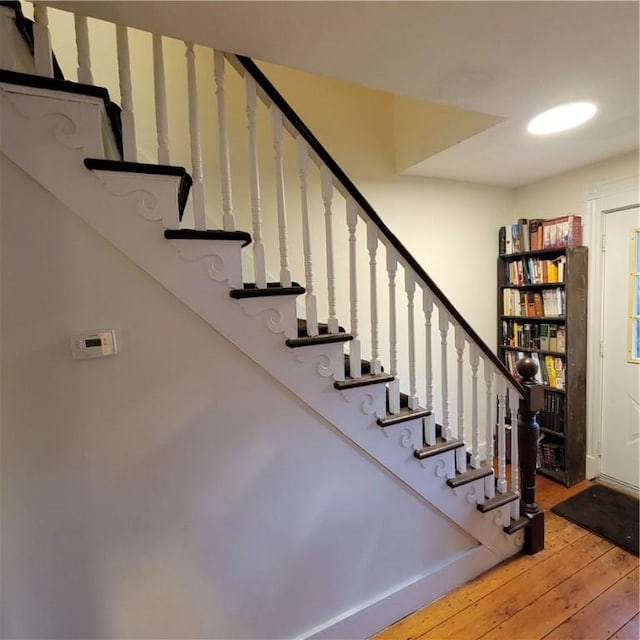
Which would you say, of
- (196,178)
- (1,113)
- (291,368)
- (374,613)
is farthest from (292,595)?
(1,113)

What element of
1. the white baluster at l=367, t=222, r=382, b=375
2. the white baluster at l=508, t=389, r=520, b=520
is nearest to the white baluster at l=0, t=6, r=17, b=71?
the white baluster at l=367, t=222, r=382, b=375

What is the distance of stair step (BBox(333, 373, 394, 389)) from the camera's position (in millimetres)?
1329

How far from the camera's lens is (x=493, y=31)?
3.62 feet

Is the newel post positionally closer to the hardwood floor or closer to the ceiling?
the hardwood floor

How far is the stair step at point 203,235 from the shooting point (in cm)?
106

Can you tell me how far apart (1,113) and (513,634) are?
2.57 metres

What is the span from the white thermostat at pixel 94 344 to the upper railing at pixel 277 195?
0.41 m

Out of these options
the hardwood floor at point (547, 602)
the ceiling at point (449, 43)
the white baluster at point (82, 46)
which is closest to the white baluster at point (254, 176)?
the ceiling at point (449, 43)

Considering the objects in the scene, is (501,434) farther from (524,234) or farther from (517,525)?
(524,234)

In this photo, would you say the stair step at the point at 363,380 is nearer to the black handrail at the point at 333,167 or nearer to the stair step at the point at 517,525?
the black handrail at the point at 333,167

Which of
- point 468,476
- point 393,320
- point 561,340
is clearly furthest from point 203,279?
point 561,340

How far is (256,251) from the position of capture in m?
1.20

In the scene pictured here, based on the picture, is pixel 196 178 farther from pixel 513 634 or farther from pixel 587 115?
pixel 513 634

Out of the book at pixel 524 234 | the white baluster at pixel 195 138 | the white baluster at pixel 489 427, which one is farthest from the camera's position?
the book at pixel 524 234
